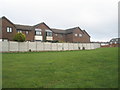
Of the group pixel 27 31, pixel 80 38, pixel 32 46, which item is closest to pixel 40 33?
pixel 27 31

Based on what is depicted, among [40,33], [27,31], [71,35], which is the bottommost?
[71,35]

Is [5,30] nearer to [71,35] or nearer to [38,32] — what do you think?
[38,32]

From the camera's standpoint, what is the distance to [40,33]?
4353cm

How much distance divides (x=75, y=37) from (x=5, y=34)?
2277cm

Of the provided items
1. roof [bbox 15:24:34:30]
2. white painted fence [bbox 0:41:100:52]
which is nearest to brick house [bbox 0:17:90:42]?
roof [bbox 15:24:34:30]

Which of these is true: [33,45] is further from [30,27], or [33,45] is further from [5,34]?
[30,27]

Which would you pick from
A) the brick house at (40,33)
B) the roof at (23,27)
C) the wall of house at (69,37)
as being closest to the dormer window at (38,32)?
the brick house at (40,33)

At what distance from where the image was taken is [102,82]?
548 cm

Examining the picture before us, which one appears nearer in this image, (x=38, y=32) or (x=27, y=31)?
(x=27, y=31)

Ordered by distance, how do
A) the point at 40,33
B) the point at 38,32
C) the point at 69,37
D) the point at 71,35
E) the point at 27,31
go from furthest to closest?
the point at 69,37 → the point at 71,35 → the point at 40,33 → the point at 38,32 → the point at 27,31

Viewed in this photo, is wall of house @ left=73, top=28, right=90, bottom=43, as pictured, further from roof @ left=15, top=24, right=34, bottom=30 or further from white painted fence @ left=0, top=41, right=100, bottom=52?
roof @ left=15, top=24, right=34, bottom=30

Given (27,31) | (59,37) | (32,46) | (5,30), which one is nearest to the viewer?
(32,46)

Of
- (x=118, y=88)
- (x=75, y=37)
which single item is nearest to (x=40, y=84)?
(x=118, y=88)

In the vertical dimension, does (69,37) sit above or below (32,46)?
above
